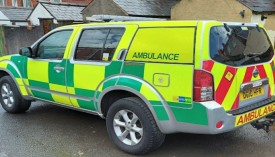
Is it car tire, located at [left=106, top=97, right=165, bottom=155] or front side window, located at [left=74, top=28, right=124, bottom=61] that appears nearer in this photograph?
car tire, located at [left=106, top=97, right=165, bottom=155]

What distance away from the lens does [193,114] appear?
11.1ft

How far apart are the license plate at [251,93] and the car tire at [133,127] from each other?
982 millimetres

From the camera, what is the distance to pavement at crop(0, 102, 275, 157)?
13.2 feet

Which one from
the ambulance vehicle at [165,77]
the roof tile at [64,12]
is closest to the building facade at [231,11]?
the roof tile at [64,12]

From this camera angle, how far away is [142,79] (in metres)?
3.70

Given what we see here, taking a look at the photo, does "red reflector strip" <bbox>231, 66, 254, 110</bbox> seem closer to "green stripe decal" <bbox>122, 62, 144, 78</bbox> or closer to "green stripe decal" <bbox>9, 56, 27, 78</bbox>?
"green stripe decal" <bbox>122, 62, 144, 78</bbox>

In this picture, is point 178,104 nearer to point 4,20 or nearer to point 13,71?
point 13,71

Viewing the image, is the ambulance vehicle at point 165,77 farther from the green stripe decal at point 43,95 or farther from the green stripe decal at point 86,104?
the green stripe decal at point 43,95

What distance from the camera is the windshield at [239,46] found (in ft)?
11.2

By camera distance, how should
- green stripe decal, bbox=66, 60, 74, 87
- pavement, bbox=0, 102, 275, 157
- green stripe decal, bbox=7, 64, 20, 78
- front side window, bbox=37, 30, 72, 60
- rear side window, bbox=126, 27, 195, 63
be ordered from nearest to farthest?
rear side window, bbox=126, 27, 195, 63
pavement, bbox=0, 102, 275, 157
green stripe decal, bbox=66, 60, 74, 87
front side window, bbox=37, 30, 72, 60
green stripe decal, bbox=7, 64, 20, 78

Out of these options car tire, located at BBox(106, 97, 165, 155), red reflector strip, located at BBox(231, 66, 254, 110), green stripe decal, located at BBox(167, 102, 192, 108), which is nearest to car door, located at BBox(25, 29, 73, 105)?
car tire, located at BBox(106, 97, 165, 155)

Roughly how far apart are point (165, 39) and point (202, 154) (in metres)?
1.46

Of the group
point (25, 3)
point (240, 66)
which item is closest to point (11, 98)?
point (240, 66)

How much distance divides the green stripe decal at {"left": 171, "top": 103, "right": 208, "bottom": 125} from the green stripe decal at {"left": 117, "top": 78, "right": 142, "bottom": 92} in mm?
471
